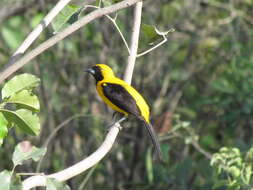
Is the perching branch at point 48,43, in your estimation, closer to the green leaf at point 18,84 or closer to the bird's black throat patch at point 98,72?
the green leaf at point 18,84

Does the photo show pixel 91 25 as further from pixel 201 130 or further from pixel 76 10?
pixel 76 10

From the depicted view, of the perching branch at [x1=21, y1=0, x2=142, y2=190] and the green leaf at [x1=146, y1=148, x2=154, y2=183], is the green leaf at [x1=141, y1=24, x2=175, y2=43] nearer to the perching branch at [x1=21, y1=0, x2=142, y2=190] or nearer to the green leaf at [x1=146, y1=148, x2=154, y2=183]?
the perching branch at [x1=21, y1=0, x2=142, y2=190]

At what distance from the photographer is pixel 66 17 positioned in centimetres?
294

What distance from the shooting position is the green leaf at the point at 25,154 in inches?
96.4

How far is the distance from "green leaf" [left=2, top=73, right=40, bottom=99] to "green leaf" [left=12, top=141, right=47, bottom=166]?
0.28 metres

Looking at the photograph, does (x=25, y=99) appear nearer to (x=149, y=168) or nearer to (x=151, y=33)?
(x=151, y=33)

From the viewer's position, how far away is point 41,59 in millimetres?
7262

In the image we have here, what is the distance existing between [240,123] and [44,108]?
2421mm

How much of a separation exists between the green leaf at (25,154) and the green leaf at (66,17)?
2.20 ft

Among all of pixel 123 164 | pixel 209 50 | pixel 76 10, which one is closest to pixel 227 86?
pixel 209 50

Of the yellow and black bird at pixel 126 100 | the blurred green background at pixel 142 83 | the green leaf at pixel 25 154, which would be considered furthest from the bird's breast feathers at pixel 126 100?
the green leaf at pixel 25 154

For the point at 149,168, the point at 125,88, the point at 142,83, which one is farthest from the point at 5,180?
the point at 142,83

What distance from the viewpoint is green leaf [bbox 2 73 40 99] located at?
7.89ft

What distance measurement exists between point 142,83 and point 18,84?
16.3 feet
